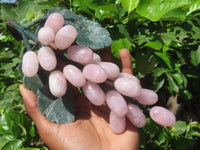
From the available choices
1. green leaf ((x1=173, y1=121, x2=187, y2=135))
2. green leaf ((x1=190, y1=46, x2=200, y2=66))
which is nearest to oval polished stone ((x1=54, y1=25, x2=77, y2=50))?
green leaf ((x1=190, y1=46, x2=200, y2=66))

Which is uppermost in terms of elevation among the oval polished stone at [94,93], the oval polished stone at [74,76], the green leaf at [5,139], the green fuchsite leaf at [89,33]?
the green fuchsite leaf at [89,33]

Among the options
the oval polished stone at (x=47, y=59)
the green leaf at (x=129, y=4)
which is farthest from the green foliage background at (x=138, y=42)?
the oval polished stone at (x=47, y=59)

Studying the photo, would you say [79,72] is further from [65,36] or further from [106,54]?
[106,54]

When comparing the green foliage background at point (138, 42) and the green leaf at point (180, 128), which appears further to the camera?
the green leaf at point (180, 128)

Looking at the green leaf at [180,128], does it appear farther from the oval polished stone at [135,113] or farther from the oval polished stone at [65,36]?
the oval polished stone at [65,36]

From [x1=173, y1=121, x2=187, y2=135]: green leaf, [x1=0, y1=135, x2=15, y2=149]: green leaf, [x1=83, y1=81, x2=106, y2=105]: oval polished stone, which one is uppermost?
[x1=83, y1=81, x2=106, y2=105]: oval polished stone

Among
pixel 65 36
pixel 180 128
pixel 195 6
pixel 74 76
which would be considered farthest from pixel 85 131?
pixel 180 128

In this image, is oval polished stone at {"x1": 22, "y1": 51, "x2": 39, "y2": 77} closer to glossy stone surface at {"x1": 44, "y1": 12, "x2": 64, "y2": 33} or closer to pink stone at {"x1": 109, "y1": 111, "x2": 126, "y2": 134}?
glossy stone surface at {"x1": 44, "y1": 12, "x2": 64, "y2": 33}
